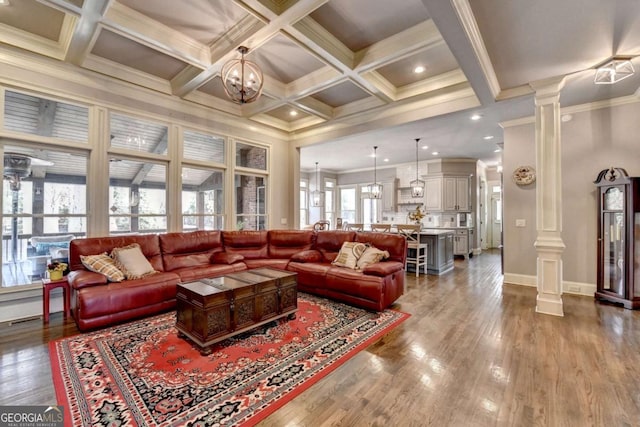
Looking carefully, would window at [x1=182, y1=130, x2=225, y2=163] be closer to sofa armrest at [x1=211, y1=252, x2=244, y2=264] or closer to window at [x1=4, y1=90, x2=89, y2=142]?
window at [x1=4, y1=90, x2=89, y2=142]

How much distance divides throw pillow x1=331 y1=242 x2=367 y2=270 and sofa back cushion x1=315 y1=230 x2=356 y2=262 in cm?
34

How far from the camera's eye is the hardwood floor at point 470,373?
1792 millimetres

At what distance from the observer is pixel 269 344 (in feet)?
8.78

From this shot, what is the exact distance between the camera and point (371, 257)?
403 cm

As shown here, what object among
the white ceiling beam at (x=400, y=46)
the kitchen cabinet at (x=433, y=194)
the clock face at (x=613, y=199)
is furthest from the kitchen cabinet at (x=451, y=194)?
the white ceiling beam at (x=400, y=46)

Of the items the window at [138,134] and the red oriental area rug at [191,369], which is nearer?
the red oriental area rug at [191,369]

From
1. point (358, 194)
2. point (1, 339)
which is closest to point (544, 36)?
point (1, 339)

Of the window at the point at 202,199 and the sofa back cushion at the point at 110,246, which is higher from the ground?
the window at the point at 202,199

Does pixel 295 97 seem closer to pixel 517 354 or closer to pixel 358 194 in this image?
pixel 517 354

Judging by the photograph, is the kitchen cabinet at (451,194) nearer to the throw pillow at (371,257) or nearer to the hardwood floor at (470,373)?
the hardwood floor at (470,373)

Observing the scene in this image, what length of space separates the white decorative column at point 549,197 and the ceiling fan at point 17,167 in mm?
6436

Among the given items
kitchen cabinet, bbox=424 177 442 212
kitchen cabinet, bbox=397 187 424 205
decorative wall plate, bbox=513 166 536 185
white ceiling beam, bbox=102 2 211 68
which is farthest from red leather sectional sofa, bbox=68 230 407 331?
kitchen cabinet, bbox=397 187 424 205

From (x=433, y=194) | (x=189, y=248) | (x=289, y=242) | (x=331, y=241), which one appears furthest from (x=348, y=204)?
(x=189, y=248)

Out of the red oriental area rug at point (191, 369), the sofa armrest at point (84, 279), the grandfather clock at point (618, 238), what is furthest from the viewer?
the grandfather clock at point (618, 238)
